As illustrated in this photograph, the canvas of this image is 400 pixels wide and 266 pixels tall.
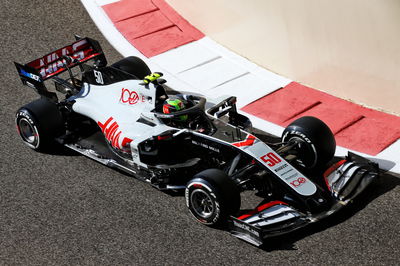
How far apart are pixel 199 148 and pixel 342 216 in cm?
211

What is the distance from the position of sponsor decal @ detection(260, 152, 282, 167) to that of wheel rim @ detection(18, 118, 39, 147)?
373 centimetres

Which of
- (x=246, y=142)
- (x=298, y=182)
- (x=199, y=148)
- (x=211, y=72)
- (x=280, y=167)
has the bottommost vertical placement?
(x=211, y=72)

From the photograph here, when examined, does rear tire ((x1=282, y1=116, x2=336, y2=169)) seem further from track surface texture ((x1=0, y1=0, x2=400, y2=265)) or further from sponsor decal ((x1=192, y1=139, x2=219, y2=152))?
sponsor decal ((x1=192, y1=139, x2=219, y2=152))

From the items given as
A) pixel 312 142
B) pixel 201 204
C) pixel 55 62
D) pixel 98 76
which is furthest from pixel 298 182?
pixel 55 62

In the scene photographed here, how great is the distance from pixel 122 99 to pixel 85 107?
0.68m

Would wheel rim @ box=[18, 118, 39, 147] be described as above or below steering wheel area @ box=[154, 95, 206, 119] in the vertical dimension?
below

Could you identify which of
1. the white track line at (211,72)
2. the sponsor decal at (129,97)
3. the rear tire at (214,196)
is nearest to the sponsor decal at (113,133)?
the sponsor decal at (129,97)

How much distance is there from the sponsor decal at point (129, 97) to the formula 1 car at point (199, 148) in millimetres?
15

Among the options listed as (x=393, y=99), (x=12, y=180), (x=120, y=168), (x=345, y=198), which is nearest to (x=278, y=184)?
(x=345, y=198)

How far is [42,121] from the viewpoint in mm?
9578

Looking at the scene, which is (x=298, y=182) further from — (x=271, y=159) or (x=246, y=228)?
(x=246, y=228)

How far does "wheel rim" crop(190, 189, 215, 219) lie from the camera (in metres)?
7.86

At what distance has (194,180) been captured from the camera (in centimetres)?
785

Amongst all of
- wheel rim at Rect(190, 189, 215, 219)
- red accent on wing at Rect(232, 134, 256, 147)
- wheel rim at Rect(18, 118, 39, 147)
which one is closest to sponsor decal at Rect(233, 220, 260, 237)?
wheel rim at Rect(190, 189, 215, 219)
